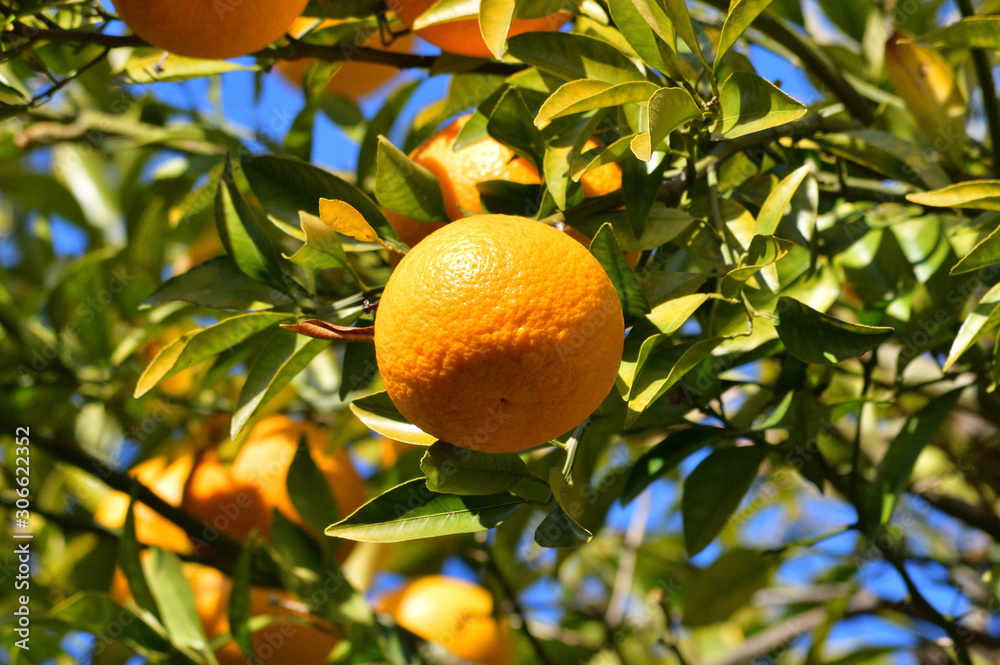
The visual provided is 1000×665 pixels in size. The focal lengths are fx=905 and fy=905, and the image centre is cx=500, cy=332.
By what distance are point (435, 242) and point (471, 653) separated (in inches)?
53.8

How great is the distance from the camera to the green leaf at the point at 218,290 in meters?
1.22

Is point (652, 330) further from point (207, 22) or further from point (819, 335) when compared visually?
point (207, 22)

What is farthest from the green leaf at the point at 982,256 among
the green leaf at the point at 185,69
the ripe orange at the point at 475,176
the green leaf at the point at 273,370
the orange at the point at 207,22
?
the green leaf at the point at 185,69

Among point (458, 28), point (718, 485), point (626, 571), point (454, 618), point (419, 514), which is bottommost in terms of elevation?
point (626, 571)

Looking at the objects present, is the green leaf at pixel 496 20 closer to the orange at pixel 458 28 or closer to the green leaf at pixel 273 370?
the orange at pixel 458 28

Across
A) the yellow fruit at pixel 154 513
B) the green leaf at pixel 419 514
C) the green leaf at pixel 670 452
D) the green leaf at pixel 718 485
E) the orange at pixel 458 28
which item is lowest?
the yellow fruit at pixel 154 513

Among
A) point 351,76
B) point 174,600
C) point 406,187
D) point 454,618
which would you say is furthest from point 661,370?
point 351,76

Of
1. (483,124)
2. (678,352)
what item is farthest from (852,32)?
(678,352)

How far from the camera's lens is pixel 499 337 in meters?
0.87

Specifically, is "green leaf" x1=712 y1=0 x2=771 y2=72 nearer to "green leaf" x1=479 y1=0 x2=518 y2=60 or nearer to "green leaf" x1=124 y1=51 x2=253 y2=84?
Answer: "green leaf" x1=479 y1=0 x2=518 y2=60

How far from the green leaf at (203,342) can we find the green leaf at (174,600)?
0.62m

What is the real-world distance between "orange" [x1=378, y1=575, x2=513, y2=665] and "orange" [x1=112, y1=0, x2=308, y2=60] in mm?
1303

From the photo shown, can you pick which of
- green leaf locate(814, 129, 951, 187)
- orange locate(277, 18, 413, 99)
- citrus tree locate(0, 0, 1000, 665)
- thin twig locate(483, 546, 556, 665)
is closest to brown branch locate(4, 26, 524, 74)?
citrus tree locate(0, 0, 1000, 665)

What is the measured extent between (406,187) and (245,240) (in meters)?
0.27
